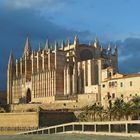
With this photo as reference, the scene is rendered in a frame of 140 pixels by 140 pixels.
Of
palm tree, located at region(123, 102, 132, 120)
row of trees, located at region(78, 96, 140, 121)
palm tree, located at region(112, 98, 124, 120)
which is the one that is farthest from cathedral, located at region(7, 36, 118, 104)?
palm tree, located at region(123, 102, 132, 120)

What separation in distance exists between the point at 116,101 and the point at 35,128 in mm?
14062

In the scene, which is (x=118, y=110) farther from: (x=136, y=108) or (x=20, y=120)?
(x=20, y=120)

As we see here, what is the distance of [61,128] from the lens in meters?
73.2

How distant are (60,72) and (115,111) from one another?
3828 centimetres

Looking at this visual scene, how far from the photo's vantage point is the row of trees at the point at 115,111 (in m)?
69.7

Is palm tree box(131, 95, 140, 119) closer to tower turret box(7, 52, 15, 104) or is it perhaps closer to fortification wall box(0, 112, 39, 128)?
fortification wall box(0, 112, 39, 128)

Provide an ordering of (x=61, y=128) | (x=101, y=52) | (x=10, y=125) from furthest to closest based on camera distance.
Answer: (x=101, y=52) → (x=10, y=125) → (x=61, y=128)

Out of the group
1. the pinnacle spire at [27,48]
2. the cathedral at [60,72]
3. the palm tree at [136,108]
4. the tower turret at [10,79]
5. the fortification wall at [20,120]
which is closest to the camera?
the palm tree at [136,108]

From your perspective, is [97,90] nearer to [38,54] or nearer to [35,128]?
[35,128]

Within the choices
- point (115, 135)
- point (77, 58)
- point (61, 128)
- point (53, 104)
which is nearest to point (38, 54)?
point (77, 58)

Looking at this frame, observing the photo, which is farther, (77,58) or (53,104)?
(77,58)

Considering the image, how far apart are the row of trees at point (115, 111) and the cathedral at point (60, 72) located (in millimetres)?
10730

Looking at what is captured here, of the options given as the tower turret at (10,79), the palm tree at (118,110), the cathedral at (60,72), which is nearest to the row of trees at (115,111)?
the palm tree at (118,110)

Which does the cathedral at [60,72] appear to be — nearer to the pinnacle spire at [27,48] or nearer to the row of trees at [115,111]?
the pinnacle spire at [27,48]
